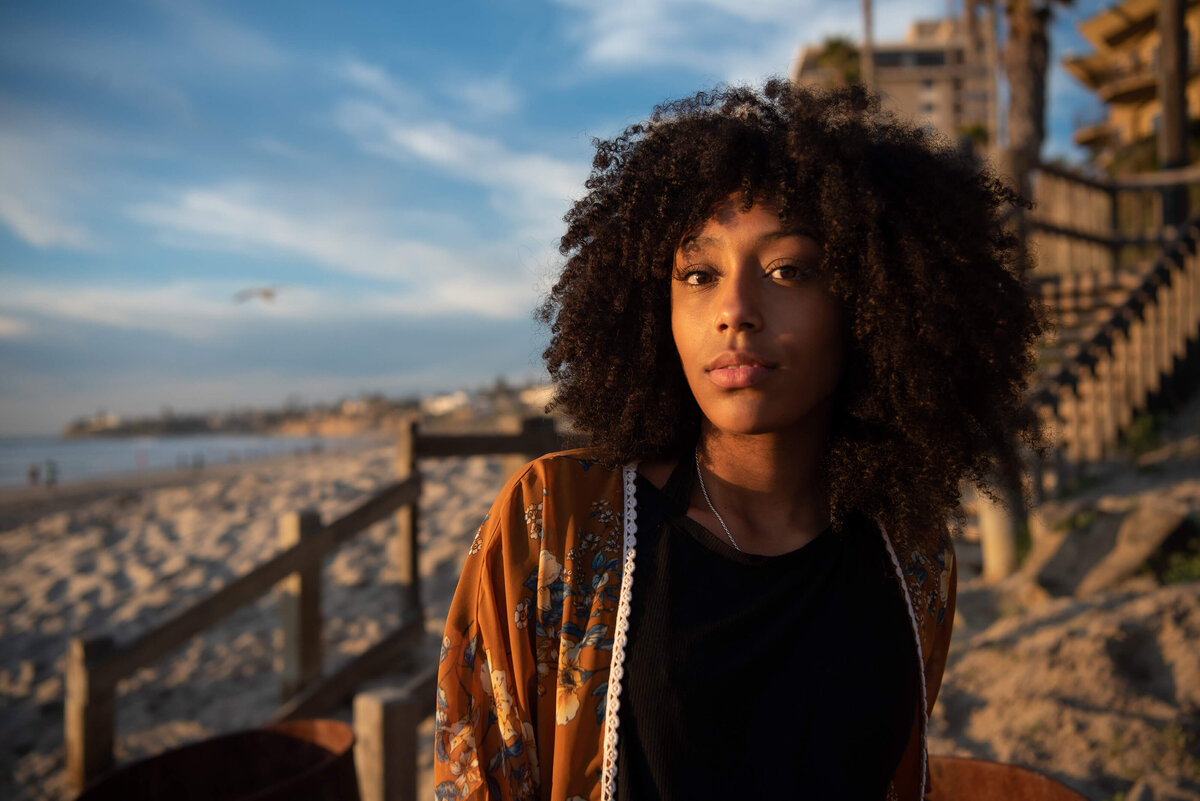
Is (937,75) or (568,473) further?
(937,75)

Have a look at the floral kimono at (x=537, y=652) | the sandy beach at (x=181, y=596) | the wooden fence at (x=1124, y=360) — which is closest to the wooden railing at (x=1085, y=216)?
the wooden fence at (x=1124, y=360)

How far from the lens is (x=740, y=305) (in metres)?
1.47

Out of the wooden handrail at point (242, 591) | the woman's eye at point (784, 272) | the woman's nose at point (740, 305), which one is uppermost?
the woman's eye at point (784, 272)

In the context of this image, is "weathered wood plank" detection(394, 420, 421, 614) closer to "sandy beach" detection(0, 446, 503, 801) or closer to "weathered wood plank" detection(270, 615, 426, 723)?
"weathered wood plank" detection(270, 615, 426, 723)

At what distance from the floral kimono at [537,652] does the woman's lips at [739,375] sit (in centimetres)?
33

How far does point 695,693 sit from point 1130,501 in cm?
517

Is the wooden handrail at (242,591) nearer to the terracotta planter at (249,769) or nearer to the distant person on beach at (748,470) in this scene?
the terracotta planter at (249,769)

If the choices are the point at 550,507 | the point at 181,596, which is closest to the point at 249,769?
the point at 550,507

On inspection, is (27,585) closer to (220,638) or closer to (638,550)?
(220,638)

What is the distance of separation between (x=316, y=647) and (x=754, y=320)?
13.1ft

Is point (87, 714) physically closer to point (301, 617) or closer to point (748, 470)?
point (301, 617)

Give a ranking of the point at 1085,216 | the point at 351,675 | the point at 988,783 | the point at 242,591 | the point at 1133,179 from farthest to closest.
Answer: the point at 1133,179
the point at 1085,216
the point at 351,675
the point at 242,591
the point at 988,783

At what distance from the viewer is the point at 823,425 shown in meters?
1.79

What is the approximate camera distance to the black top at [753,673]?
1.38 metres
